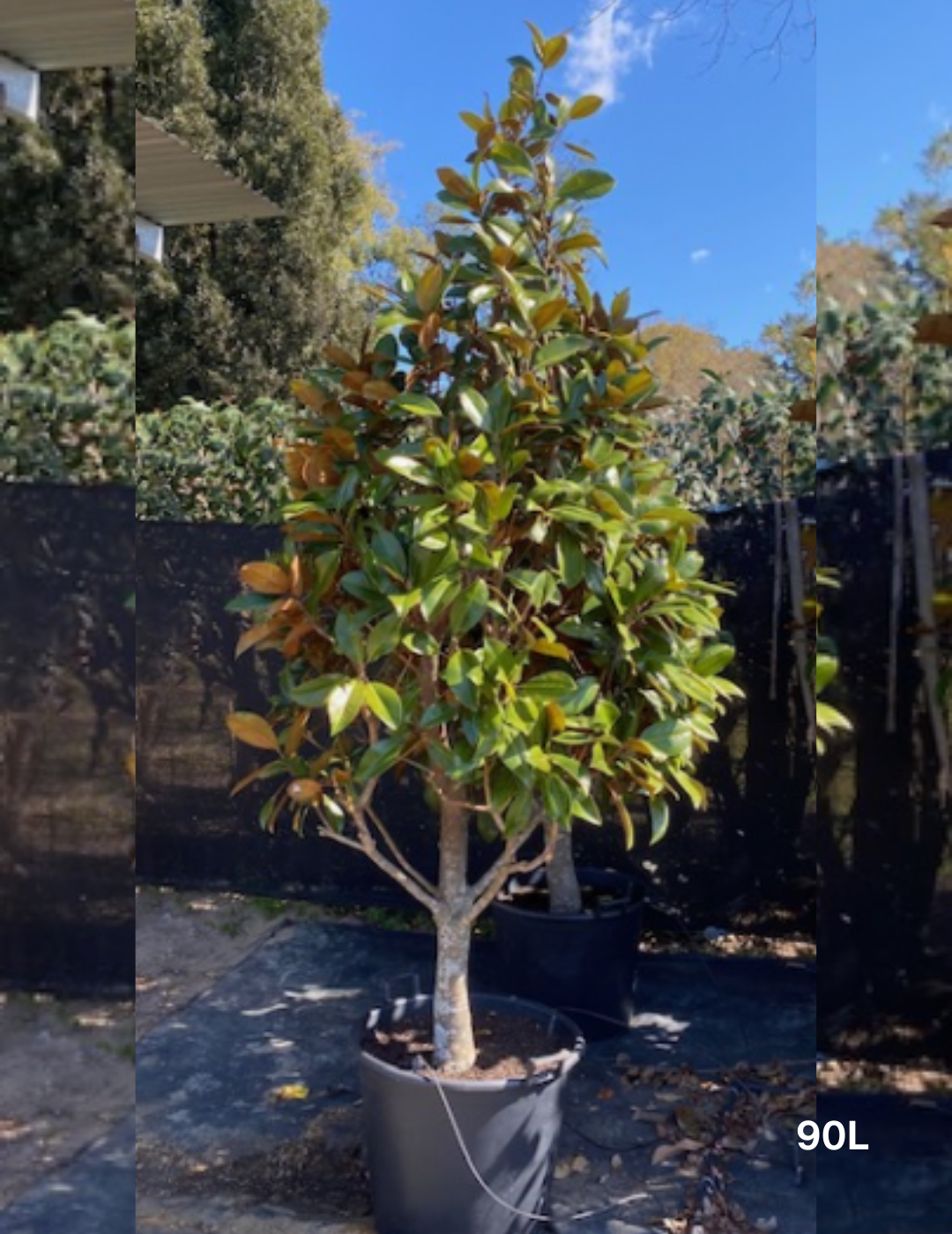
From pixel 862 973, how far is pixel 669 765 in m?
0.85

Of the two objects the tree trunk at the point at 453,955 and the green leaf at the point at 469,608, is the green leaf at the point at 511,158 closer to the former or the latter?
the green leaf at the point at 469,608

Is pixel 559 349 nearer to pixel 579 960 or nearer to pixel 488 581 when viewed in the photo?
pixel 488 581

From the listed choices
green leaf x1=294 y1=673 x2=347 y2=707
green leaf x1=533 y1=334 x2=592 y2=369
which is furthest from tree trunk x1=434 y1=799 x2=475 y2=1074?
green leaf x1=533 y1=334 x2=592 y2=369

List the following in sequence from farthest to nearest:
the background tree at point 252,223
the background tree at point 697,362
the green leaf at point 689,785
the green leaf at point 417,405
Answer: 1. the background tree at point 252,223
2. the background tree at point 697,362
3. the green leaf at point 689,785
4. the green leaf at point 417,405

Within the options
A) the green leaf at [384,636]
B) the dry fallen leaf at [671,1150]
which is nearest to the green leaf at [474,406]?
the green leaf at [384,636]

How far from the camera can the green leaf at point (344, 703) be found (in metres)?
1.70

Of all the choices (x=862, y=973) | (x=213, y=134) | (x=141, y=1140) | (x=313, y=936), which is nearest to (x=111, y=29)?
(x=141, y=1140)

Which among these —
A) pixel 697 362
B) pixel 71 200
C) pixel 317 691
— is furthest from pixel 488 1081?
pixel 697 362

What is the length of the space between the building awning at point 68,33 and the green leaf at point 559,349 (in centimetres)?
77

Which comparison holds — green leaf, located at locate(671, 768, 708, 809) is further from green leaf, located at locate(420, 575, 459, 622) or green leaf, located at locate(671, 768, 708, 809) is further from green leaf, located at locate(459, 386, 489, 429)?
green leaf, located at locate(459, 386, 489, 429)

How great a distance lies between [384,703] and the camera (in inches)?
70.6

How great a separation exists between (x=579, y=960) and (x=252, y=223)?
6.97 meters

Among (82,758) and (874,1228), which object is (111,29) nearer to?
(82,758)

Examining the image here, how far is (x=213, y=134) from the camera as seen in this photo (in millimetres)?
7602
